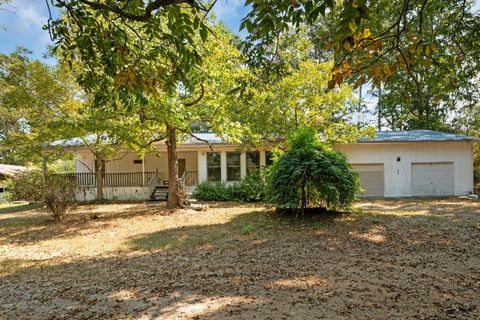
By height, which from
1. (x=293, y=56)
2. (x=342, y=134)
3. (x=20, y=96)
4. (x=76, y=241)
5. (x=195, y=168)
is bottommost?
(x=76, y=241)

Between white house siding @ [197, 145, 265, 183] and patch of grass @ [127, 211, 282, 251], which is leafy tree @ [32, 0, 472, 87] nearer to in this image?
patch of grass @ [127, 211, 282, 251]

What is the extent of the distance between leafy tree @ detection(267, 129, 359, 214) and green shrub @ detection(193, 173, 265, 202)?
652 centimetres

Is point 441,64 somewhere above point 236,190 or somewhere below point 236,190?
above

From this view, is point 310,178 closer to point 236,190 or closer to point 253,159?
point 236,190

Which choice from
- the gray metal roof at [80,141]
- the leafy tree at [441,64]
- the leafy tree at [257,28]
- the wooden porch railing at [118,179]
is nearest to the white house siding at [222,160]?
the wooden porch railing at [118,179]

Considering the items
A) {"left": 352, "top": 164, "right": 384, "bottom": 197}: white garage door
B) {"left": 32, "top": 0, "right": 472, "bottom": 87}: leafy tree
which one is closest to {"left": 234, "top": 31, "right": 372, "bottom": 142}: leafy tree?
{"left": 352, "top": 164, "right": 384, "bottom": 197}: white garage door

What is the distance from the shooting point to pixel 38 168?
20375 mm

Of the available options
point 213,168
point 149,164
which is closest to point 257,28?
point 213,168

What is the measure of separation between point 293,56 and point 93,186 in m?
12.4

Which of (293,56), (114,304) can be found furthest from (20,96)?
(114,304)

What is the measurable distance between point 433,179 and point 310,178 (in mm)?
11939

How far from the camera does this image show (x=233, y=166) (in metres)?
19.4

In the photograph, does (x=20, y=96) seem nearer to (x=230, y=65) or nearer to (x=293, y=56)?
(x=230, y=65)

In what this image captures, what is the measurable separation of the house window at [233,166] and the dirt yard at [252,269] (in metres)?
9.06
